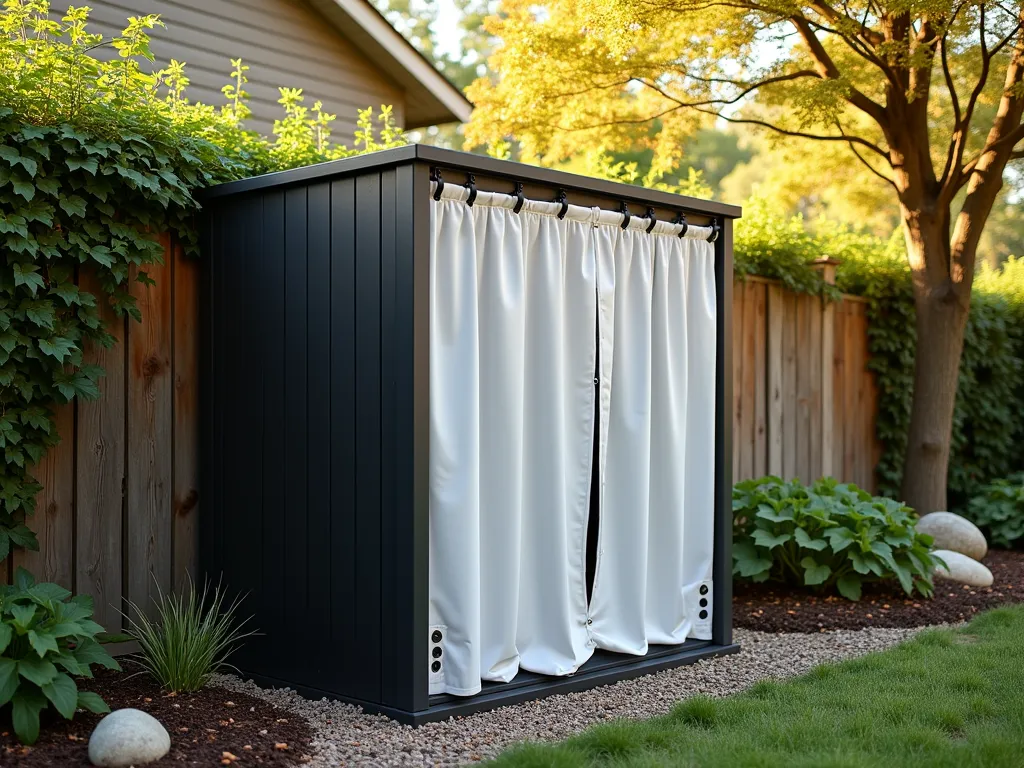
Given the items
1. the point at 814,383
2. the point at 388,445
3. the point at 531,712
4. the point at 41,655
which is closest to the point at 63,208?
the point at 388,445

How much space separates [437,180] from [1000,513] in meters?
6.34

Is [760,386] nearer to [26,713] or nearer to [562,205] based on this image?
[562,205]

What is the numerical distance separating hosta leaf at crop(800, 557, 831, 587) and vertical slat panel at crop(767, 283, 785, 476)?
4.13 ft

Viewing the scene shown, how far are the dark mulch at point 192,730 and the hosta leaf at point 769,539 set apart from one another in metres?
2.97

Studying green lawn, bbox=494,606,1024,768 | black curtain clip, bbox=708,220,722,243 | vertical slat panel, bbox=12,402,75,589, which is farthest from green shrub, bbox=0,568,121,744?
black curtain clip, bbox=708,220,722,243

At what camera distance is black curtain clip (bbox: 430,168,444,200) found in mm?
3760

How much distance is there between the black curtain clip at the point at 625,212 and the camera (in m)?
4.45

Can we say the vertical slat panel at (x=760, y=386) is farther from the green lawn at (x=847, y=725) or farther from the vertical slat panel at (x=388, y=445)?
the vertical slat panel at (x=388, y=445)

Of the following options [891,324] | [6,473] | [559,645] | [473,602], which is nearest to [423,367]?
[473,602]

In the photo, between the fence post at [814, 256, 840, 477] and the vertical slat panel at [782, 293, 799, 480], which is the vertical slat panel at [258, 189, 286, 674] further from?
the fence post at [814, 256, 840, 477]

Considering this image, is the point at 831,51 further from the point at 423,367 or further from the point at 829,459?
the point at 423,367

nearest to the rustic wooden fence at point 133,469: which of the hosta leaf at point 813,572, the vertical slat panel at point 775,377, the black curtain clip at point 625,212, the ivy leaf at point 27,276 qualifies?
the ivy leaf at point 27,276

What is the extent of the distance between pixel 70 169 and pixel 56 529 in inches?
54.3

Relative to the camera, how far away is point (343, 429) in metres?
3.93
